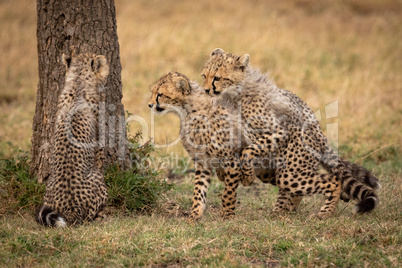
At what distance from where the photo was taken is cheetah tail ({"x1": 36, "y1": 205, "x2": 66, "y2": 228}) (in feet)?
12.1

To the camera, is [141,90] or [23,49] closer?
[141,90]

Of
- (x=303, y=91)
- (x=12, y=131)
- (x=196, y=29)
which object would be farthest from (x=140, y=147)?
(x=196, y=29)

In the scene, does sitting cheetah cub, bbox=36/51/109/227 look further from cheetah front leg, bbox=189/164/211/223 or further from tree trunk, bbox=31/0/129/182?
cheetah front leg, bbox=189/164/211/223

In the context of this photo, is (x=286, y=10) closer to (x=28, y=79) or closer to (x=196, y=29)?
(x=196, y=29)

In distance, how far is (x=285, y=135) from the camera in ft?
14.7

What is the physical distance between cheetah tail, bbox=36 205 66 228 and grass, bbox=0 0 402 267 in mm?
74

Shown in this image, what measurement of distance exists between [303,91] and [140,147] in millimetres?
4762

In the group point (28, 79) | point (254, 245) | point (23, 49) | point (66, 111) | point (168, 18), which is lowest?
point (254, 245)

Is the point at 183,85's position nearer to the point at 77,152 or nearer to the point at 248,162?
the point at 248,162

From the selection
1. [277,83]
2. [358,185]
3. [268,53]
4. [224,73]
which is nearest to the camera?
[358,185]

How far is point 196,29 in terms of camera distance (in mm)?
10891

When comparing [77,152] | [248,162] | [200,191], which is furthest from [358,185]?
[77,152]

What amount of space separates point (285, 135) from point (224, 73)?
2.49 feet

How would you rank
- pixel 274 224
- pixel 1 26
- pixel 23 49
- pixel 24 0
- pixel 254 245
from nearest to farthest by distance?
pixel 254 245
pixel 274 224
pixel 23 49
pixel 1 26
pixel 24 0
